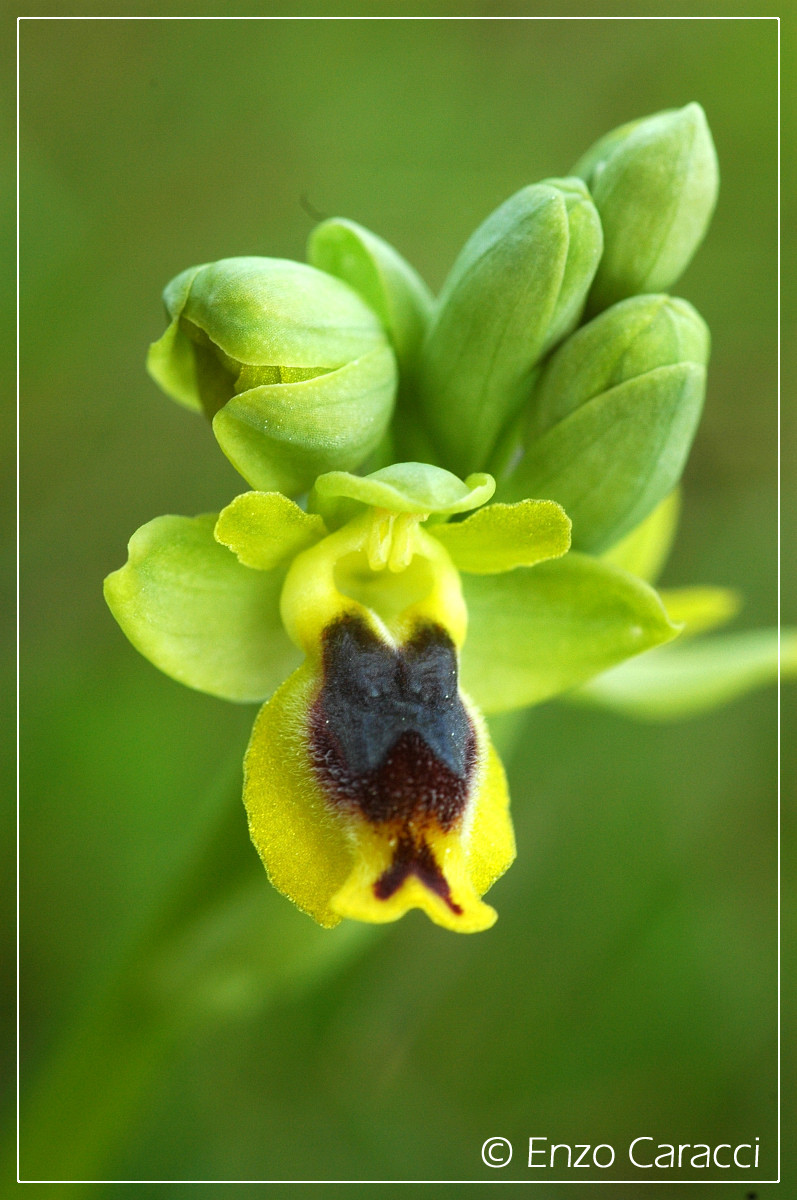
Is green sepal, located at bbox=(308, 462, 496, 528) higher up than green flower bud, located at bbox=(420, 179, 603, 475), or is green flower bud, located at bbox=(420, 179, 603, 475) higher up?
green flower bud, located at bbox=(420, 179, 603, 475)

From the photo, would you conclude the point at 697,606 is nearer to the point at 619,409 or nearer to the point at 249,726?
the point at 619,409

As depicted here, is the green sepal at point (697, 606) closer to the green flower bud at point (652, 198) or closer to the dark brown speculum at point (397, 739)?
the green flower bud at point (652, 198)

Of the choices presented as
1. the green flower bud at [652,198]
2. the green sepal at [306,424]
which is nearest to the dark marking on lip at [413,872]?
the green sepal at [306,424]

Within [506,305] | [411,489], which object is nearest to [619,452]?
[506,305]

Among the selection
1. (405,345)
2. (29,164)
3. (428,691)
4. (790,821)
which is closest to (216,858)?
(428,691)

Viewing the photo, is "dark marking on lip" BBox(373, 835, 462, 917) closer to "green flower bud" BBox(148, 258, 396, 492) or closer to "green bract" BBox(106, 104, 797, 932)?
"green bract" BBox(106, 104, 797, 932)

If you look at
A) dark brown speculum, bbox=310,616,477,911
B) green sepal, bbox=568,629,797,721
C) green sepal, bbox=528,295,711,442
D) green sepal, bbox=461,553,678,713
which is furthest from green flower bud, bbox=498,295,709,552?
green sepal, bbox=568,629,797,721
